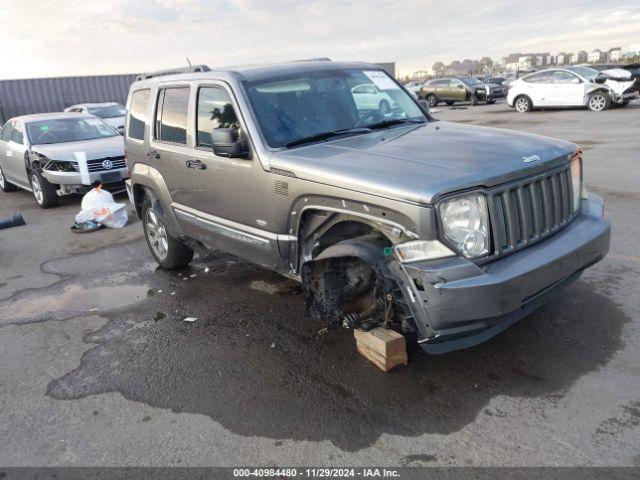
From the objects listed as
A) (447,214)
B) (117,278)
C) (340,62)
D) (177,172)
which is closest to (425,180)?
(447,214)

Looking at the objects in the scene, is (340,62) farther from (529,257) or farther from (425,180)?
(529,257)

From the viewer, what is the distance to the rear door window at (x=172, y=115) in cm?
495

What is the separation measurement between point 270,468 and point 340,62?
365 cm

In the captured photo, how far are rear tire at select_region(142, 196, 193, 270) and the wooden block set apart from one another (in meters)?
2.94

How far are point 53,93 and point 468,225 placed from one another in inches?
1189

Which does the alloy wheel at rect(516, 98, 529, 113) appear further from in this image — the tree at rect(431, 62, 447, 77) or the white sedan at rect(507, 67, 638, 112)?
the tree at rect(431, 62, 447, 77)

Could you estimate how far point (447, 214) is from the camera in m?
3.01

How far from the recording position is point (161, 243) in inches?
244

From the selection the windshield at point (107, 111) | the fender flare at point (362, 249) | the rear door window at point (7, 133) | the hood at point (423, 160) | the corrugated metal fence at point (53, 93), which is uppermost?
the corrugated metal fence at point (53, 93)

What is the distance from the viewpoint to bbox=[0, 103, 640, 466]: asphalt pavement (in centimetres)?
297

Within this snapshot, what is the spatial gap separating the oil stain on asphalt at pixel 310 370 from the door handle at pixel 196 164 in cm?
133

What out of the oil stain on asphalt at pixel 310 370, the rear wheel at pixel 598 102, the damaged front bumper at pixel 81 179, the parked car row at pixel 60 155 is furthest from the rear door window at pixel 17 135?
the rear wheel at pixel 598 102

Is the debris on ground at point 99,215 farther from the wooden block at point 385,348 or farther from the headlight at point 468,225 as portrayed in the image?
the headlight at point 468,225

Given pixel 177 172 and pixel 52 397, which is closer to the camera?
pixel 52 397
